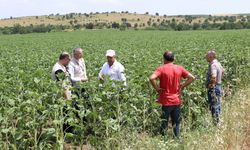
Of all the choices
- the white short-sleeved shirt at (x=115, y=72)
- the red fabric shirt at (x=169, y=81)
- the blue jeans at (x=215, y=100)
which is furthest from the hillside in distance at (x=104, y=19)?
the red fabric shirt at (x=169, y=81)

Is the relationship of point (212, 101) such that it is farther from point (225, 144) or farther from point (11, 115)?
point (11, 115)

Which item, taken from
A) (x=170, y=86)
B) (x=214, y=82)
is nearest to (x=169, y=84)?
(x=170, y=86)

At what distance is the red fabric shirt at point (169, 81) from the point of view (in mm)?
8469

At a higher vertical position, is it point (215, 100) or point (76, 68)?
point (76, 68)

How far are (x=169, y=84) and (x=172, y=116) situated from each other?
0.70 m

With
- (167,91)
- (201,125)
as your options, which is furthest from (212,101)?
(167,91)

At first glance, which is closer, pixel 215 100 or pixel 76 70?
pixel 76 70

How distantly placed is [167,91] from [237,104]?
186 cm

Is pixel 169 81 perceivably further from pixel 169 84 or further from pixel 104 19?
pixel 104 19

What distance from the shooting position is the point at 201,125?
29.4 feet

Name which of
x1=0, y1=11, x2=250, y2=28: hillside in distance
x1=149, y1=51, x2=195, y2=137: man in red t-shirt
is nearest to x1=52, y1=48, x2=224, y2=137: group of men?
x1=149, y1=51, x2=195, y2=137: man in red t-shirt

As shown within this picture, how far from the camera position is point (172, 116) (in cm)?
885

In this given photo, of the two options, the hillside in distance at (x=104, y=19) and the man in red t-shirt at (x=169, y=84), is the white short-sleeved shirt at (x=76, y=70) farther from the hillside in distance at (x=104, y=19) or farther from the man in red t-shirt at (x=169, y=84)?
the hillside in distance at (x=104, y=19)

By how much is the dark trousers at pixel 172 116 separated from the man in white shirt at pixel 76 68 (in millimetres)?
2084
